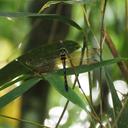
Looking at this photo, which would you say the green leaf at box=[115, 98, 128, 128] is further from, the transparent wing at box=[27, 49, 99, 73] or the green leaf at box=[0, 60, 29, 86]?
the green leaf at box=[0, 60, 29, 86]

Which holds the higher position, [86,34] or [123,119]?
[86,34]

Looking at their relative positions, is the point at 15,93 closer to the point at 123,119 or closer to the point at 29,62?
the point at 29,62

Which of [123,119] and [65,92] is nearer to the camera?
[65,92]

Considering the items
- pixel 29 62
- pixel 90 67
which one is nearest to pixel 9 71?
pixel 29 62

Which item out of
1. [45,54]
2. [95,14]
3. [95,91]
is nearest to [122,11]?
[95,14]

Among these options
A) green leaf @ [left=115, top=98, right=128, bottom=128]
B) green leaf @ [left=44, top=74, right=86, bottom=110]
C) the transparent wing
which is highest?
the transparent wing

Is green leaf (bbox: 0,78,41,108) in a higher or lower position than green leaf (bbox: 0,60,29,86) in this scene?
lower

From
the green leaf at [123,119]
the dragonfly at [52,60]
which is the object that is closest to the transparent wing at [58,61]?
the dragonfly at [52,60]

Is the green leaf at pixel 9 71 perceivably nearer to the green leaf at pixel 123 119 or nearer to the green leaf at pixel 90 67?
the green leaf at pixel 90 67

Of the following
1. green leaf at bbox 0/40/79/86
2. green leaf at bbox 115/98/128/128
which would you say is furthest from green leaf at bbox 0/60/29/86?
green leaf at bbox 115/98/128/128

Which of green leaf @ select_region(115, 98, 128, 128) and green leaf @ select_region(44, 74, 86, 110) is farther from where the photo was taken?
green leaf @ select_region(115, 98, 128, 128)
